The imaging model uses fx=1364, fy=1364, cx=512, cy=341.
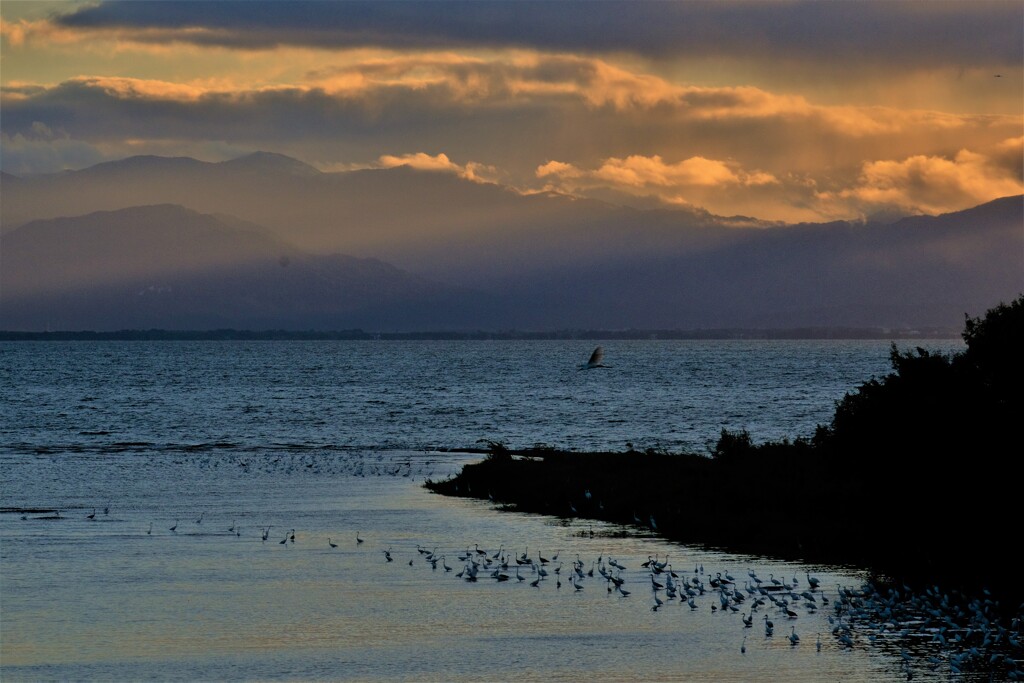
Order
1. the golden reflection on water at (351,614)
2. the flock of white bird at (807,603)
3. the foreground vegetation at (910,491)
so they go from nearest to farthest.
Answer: the golden reflection on water at (351,614)
the flock of white bird at (807,603)
the foreground vegetation at (910,491)

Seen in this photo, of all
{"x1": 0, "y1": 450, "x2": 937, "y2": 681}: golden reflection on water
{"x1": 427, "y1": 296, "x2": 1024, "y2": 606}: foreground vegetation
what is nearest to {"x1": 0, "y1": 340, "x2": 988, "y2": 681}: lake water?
{"x1": 0, "y1": 450, "x2": 937, "y2": 681}: golden reflection on water

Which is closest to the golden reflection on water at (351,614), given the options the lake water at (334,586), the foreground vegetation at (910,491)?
the lake water at (334,586)

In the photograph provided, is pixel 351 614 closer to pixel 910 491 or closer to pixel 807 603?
pixel 807 603

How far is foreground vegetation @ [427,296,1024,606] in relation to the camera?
27.6 meters

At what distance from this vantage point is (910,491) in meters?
29.4

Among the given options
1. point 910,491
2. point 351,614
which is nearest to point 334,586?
point 351,614

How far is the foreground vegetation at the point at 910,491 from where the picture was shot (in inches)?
1085

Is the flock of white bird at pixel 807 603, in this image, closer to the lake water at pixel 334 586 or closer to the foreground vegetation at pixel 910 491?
the lake water at pixel 334 586

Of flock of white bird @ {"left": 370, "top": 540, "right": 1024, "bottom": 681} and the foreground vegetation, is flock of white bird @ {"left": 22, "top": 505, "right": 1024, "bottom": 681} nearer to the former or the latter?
flock of white bird @ {"left": 370, "top": 540, "right": 1024, "bottom": 681}

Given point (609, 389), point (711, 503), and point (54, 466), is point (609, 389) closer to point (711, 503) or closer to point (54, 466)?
point (54, 466)

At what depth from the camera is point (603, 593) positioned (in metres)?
27.8

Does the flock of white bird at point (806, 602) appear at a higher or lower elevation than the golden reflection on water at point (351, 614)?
higher

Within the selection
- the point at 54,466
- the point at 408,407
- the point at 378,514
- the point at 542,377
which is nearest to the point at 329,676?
the point at 378,514

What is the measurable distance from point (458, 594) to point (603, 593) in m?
2.96
